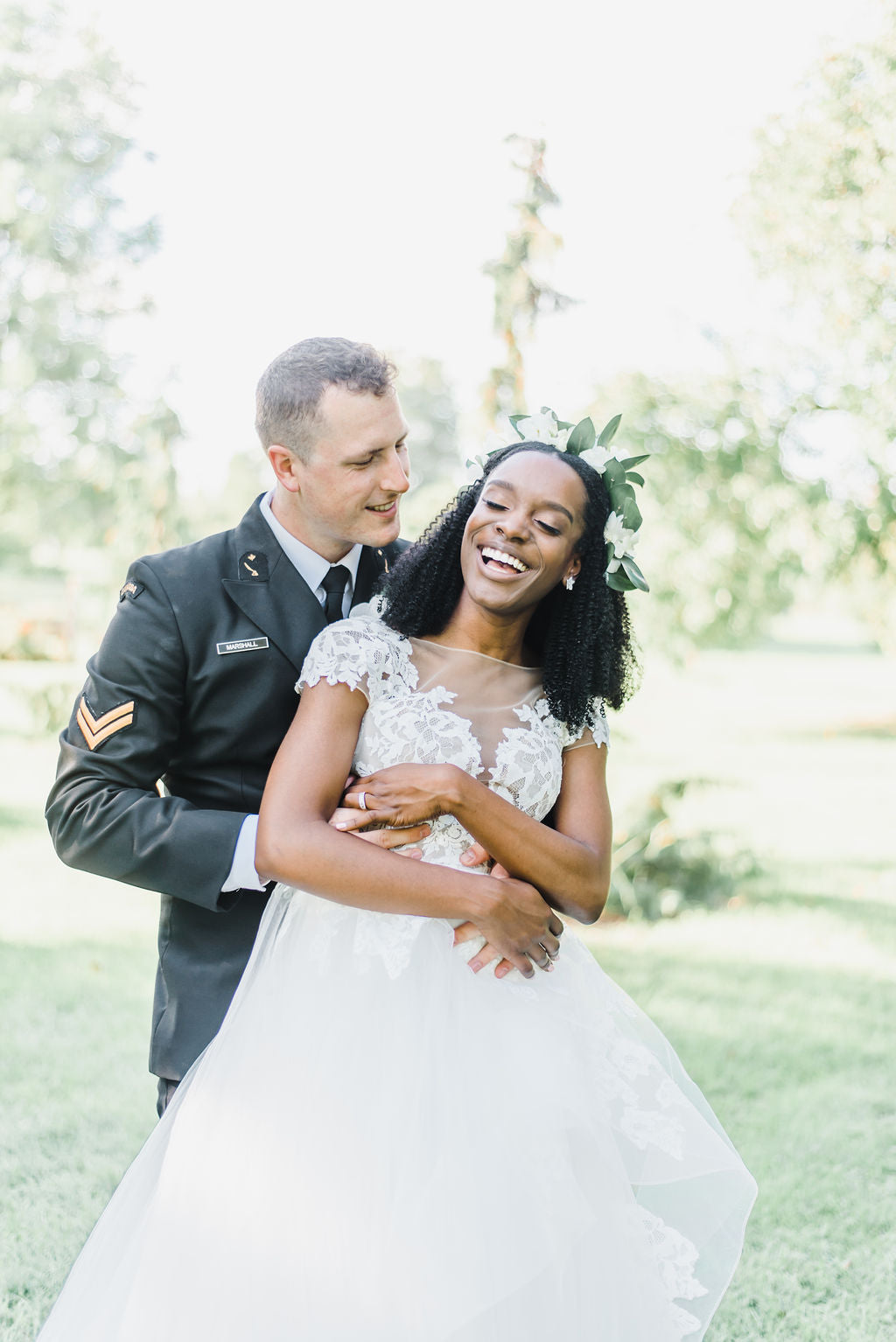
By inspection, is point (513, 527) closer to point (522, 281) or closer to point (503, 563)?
point (503, 563)

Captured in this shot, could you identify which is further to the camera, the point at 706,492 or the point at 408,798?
the point at 706,492

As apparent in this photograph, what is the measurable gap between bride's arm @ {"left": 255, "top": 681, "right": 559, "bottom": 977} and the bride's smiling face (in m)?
0.49

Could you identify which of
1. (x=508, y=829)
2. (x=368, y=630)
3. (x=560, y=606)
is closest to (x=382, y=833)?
(x=508, y=829)

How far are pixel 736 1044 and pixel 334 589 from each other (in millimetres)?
4072

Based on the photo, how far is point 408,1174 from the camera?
7.65 feet

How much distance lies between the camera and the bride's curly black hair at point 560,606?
303 centimetres

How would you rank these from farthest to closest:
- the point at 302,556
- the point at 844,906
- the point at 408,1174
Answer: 1. the point at 844,906
2. the point at 302,556
3. the point at 408,1174

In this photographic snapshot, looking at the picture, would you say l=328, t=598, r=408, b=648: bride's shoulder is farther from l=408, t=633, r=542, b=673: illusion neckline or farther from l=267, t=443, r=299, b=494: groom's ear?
l=267, t=443, r=299, b=494: groom's ear

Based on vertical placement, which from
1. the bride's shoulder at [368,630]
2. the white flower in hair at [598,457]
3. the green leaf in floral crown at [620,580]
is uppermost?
the white flower in hair at [598,457]

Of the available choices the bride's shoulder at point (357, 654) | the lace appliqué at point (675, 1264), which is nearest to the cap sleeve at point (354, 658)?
the bride's shoulder at point (357, 654)

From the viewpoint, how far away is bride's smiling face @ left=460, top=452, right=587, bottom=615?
2.91 meters

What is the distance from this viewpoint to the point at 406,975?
2.59m

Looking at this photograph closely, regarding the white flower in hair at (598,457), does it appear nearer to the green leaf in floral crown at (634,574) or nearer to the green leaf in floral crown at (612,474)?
the green leaf in floral crown at (612,474)

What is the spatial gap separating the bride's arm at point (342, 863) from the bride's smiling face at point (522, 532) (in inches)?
19.4
